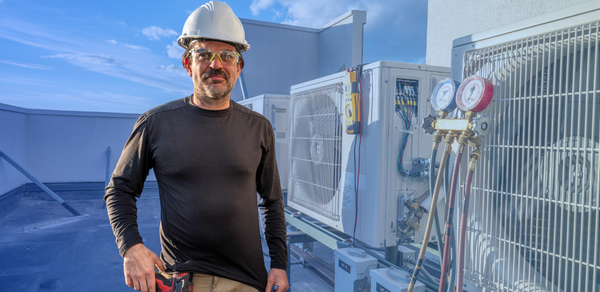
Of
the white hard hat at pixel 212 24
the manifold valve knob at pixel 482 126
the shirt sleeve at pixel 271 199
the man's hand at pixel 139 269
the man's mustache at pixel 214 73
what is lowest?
the man's hand at pixel 139 269

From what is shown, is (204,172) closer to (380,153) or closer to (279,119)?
(380,153)

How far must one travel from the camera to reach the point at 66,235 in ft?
15.9

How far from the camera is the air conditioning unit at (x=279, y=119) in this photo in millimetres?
3107

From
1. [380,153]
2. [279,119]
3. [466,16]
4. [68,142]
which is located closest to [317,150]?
[380,153]

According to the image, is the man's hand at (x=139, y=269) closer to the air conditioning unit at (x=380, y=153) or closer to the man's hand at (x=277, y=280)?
the man's hand at (x=277, y=280)

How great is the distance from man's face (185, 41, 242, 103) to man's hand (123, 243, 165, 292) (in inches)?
20.6

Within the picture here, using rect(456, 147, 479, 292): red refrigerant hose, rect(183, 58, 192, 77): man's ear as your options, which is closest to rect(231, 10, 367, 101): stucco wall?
rect(183, 58, 192, 77): man's ear

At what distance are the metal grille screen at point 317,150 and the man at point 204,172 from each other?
860 mm

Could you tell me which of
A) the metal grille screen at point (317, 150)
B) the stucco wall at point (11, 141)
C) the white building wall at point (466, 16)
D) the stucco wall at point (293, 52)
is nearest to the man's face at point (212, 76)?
the metal grille screen at point (317, 150)

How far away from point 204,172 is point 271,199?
306 mm

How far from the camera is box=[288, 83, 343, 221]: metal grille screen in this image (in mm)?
2070

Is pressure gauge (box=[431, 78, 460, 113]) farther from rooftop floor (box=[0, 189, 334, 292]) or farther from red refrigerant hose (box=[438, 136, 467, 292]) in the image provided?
rooftop floor (box=[0, 189, 334, 292])

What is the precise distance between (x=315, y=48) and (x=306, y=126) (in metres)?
3.05

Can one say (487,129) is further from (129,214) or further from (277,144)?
(277,144)
